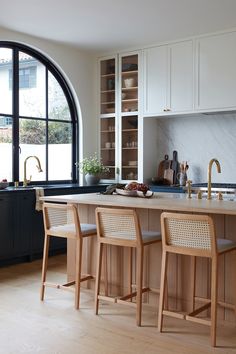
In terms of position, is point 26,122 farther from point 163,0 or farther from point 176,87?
point 163,0

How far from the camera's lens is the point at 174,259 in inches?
143

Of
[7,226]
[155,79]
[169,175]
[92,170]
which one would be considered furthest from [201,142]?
[7,226]

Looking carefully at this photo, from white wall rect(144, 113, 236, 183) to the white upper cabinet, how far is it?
1.19ft

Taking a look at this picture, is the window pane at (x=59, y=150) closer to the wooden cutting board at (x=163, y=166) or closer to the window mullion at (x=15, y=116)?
the window mullion at (x=15, y=116)

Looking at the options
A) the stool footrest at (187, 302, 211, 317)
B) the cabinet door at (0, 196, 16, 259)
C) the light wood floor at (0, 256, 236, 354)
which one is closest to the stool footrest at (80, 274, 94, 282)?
the light wood floor at (0, 256, 236, 354)

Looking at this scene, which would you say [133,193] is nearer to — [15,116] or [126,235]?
[126,235]

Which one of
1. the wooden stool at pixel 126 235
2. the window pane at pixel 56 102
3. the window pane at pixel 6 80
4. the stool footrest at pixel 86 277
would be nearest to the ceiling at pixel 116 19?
the window pane at pixel 6 80

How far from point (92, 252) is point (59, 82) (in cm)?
317

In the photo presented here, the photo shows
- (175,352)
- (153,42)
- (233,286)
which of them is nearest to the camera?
(175,352)

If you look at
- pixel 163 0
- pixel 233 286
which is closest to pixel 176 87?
pixel 163 0

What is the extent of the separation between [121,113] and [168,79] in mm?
883

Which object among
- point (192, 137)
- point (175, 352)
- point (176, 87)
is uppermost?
point (176, 87)

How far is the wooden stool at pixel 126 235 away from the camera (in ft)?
11.0

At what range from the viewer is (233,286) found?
3.35 metres
